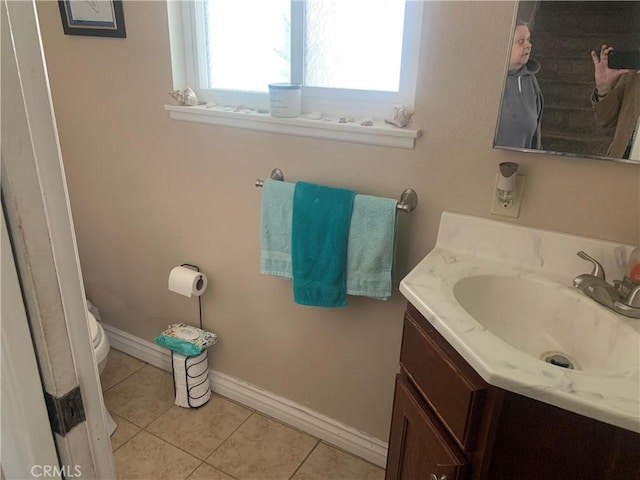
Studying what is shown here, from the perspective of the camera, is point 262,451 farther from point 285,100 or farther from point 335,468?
point 285,100

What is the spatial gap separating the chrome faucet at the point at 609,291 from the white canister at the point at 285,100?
0.93 metres

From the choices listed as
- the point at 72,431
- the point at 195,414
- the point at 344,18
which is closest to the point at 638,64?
the point at 344,18

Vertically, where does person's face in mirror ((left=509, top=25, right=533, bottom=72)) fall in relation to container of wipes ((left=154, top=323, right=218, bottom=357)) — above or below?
above

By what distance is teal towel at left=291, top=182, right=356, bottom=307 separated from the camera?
1439mm

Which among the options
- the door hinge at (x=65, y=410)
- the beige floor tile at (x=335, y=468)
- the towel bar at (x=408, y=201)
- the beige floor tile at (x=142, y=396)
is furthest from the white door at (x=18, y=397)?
the beige floor tile at (x=142, y=396)

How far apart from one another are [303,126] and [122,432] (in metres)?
1.42

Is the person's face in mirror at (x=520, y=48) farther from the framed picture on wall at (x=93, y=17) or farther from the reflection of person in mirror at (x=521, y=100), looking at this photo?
the framed picture on wall at (x=93, y=17)

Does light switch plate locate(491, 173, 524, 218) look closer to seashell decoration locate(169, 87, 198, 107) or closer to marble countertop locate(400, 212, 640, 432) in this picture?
marble countertop locate(400, 212, 640, 432)

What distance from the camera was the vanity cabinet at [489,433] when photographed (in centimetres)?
84

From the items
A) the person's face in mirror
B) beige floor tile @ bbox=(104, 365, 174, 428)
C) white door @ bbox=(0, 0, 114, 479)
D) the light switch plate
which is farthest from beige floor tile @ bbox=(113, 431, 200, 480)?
the person's face in mirror

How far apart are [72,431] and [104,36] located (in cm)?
162

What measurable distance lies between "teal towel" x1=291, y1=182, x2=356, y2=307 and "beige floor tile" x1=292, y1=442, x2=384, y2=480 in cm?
67

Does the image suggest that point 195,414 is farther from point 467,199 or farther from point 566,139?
point 566,139

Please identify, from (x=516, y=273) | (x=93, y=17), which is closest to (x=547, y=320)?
(x=516, y=273)
